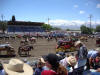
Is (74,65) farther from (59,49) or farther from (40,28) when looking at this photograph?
(40,28)

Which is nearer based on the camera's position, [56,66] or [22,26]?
[56,66]

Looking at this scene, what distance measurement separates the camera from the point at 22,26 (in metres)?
83.9

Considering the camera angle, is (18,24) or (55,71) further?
(18,24)

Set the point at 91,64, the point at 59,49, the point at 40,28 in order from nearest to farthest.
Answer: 1. the point at 91,64
2. the point at 59,49
3. the point at 40,28

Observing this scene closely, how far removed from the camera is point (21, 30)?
266ft

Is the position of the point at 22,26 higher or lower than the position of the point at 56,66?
higher

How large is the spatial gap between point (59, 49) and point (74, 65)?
45.3 feet

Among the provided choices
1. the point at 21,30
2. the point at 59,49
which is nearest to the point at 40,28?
the point at 21,30

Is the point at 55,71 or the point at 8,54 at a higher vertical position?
the point at 55,71

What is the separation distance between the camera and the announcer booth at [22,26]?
78650 millimetres

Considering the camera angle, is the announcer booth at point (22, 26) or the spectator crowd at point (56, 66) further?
the announcer booth at point (22, 26)

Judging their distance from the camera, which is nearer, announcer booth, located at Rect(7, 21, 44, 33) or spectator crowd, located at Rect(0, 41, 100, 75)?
spectator crowd, located at Rect(0, 41, 100, 75)

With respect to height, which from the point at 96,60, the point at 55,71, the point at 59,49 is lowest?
the point at 59,49

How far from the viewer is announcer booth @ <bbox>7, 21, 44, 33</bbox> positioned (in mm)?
78650
